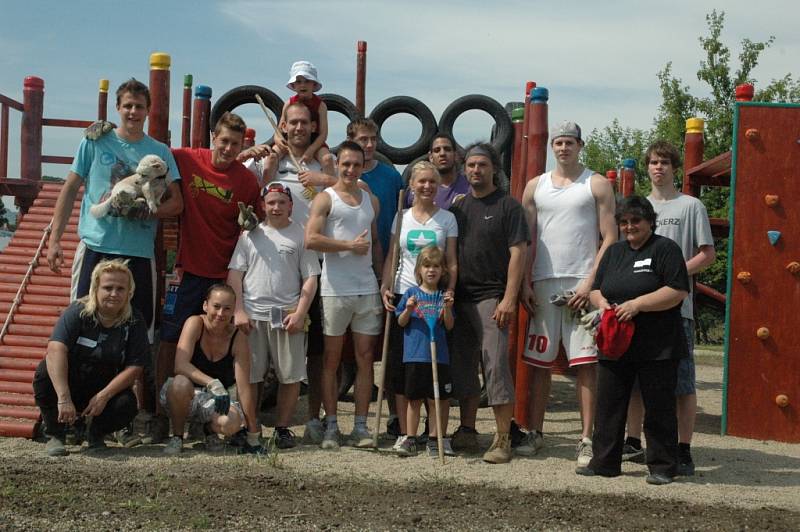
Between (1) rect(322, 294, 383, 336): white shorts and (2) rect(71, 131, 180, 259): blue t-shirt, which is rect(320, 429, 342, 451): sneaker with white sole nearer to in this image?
(1) rect(322, 294, 383, 336): white shorts

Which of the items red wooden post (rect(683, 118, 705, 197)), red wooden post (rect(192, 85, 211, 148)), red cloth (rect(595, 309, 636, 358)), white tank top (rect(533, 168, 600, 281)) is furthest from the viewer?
red wooden post (rect(192, 85, 211, 148))

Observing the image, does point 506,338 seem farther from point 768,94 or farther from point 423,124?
point 768,94

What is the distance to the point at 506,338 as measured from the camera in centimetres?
582

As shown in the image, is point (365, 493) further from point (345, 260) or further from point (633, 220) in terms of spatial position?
point (633, 220)

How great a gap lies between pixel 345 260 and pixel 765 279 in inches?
124

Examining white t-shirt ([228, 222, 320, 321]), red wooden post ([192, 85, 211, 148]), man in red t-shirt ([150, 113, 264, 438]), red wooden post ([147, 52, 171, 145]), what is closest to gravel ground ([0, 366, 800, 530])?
man in red t-shirt ([150, 113, 264, 438])

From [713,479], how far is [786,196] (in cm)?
253

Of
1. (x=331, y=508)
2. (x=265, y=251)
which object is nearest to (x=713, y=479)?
(x=331, y=508)

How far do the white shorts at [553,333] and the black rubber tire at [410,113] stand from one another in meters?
4.43

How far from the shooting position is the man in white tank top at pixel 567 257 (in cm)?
577

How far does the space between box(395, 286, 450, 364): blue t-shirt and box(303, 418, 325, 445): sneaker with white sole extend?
0.77 metres

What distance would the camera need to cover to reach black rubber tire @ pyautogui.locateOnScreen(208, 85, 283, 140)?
9.96 meters

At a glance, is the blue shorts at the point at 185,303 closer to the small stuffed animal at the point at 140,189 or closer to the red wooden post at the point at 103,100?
the small stuffed animal at the point at 140,189

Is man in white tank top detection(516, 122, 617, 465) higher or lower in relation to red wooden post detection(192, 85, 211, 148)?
lower
